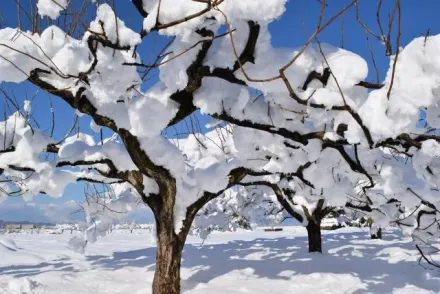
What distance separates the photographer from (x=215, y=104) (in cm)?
404

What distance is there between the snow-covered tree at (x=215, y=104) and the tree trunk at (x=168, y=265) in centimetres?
2

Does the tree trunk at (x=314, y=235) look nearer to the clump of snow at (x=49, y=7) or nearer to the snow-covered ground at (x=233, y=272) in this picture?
the snow-covered ground at (x=233, y=272)

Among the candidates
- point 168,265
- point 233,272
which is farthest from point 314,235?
point 168,265

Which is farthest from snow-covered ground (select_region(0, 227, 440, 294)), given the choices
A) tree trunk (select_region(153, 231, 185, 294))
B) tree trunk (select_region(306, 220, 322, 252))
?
tree trunk (select_region(153, 231, 185, 294))

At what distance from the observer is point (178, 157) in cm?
491

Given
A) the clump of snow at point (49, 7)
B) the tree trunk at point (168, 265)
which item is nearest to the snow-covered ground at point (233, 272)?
the tree trunk at point (168, 265)

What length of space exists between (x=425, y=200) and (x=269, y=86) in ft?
7.40

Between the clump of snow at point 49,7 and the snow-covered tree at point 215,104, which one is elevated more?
the clump of snow at point 49,7

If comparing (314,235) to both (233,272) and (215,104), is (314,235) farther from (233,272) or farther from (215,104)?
(215,104)

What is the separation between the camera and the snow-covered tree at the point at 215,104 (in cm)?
284

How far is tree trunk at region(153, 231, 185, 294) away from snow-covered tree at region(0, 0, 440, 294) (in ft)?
0.05

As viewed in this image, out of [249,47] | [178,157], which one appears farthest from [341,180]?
[249,47]

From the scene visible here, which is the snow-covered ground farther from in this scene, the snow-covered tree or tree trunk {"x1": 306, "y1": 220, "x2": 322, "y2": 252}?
the snow-covered tree

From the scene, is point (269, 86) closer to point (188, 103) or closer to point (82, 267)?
point (188, 103)
